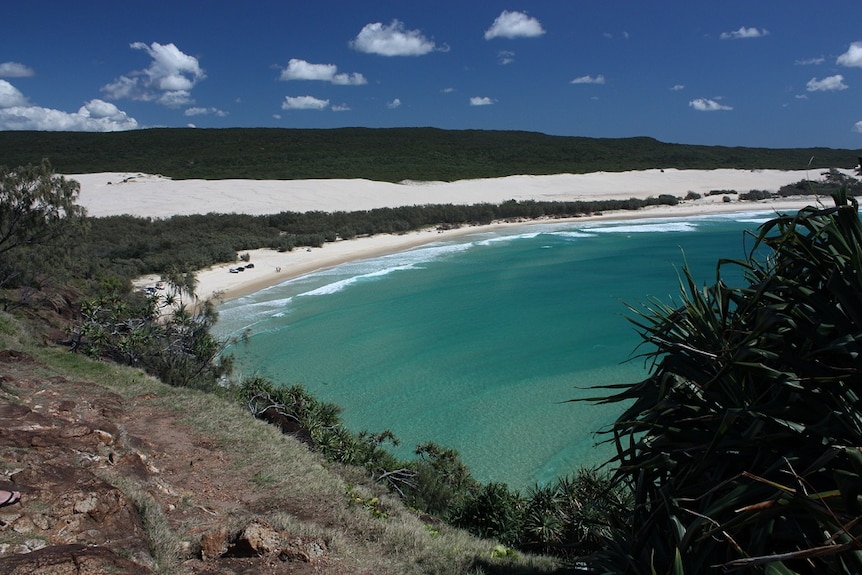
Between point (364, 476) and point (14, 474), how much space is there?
12.9 ft

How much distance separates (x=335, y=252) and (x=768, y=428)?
96.8ft

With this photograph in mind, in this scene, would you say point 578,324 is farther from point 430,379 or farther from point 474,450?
point 474,450

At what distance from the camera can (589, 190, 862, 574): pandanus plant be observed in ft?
8.46

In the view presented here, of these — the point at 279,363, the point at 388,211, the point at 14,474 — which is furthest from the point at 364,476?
the point at 388,211

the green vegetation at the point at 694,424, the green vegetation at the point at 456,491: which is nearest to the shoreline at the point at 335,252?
the green vegetation at the point at 694,424

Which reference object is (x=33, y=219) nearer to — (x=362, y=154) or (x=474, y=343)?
(x=474, y=343)

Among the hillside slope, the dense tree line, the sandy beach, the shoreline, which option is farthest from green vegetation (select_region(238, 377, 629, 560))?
the sandy beach

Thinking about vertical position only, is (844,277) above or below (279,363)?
above

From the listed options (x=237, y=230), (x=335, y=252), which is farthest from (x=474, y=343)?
(x=237, y=230)

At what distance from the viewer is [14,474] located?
4.88 meters

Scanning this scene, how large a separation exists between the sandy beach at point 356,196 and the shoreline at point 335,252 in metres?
0.05

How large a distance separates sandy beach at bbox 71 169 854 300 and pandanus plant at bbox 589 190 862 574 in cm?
2147

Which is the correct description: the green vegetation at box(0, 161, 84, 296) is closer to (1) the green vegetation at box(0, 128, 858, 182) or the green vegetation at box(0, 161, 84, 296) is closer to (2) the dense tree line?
(2) the dense tree line

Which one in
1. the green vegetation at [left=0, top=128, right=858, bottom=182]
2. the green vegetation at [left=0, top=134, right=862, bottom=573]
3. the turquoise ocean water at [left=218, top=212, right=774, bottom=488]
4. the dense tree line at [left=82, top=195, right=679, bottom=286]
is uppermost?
the green vegetation at [left=0, top=128, right=858, bottom=182]
